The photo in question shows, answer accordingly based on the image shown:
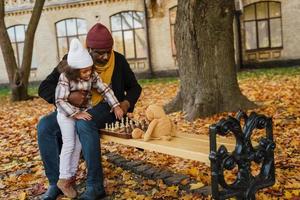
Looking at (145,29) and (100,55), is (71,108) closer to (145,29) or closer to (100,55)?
(100,55)

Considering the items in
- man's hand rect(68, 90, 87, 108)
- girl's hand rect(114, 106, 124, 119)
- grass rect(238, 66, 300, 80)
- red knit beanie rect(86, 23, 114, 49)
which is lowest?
grass rect(238, 66, 300, 80)

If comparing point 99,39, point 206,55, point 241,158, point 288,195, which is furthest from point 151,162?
point 206,55

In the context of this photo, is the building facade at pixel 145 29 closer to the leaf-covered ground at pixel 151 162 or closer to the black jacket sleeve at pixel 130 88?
the leaf-covered ground at pixel 151 162

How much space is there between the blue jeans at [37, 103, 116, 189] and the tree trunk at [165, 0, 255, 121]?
3.84 meters

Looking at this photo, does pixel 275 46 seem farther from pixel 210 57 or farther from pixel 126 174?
pixel 126 174

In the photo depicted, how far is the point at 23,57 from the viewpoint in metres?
17.4

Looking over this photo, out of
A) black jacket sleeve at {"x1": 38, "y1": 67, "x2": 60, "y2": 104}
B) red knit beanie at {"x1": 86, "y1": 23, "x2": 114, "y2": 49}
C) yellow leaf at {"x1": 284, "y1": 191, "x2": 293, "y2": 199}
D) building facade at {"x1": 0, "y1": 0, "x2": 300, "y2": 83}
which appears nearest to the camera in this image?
yellow leaf at {"x1": 284, "y1": 191, "x2": 293, "y2": 199}

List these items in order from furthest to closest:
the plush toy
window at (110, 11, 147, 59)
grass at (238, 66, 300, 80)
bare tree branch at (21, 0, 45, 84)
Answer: window at (110, 11, 147, 59) → grass at (238, 66, 300, 80) → bare tree branch at (21, 0, 45, 84) → the plush toy

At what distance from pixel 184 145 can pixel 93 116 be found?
110 centimetres

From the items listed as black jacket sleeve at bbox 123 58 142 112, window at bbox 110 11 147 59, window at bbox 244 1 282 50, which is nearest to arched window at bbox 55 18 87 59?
window at bbox 110 11 147 59

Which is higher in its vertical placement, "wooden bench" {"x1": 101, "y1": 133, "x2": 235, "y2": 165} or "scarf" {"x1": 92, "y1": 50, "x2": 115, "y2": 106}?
"scarf" {"x1": 92, "y1": 50, "x2": 115, "y2": 106}

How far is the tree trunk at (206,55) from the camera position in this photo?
870 centimetres

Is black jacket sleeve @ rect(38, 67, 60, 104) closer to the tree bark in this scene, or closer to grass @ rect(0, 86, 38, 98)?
the tree bark

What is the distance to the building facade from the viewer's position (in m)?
24.5
